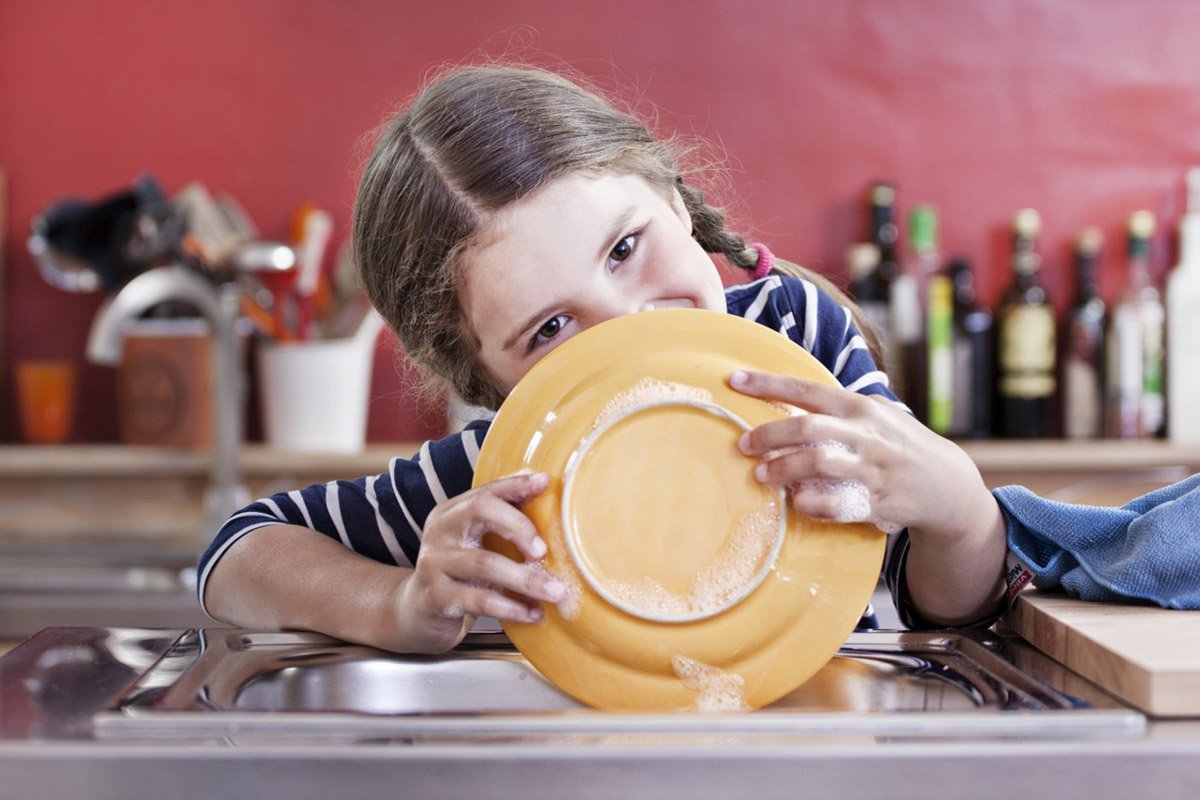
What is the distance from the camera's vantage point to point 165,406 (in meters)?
2.07

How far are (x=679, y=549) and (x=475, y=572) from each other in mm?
103

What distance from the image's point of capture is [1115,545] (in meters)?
0.67

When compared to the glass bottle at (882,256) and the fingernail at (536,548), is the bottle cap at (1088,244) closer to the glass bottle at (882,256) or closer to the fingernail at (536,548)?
the glass bottle at (882,256)

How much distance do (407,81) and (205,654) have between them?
68.8 inches

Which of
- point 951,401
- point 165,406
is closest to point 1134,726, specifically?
point 951,401

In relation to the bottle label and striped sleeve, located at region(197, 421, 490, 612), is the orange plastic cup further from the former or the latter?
the bottle label

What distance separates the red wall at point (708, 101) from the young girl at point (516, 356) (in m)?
1.20

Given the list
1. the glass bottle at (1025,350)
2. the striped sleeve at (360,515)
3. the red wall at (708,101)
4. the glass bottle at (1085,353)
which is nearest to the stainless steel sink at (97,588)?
the red wall at (708,101)

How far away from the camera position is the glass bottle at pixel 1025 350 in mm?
2086

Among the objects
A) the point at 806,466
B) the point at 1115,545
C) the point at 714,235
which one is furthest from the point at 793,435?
the point at 714,235

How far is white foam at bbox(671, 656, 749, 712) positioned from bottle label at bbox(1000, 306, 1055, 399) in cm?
167

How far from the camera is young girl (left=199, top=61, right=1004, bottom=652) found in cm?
58

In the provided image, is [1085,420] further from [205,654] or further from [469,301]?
[205,654]

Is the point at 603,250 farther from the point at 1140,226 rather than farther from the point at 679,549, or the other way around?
the point at 1140,226
